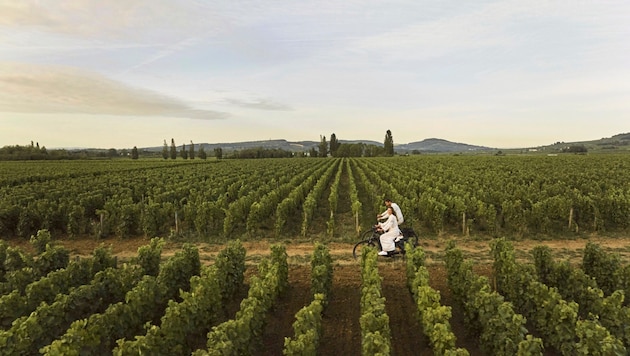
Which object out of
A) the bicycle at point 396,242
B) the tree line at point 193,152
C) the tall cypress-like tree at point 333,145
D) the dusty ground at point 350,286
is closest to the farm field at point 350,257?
the dusty ground at point 350,286

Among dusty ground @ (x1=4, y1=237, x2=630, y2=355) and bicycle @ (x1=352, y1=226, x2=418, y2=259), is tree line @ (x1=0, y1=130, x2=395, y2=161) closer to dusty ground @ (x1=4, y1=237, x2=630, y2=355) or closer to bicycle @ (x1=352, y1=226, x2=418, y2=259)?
dusty ground @ (x1=4, y1=237, x2=630, y2=355)

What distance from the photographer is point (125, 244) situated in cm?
1725

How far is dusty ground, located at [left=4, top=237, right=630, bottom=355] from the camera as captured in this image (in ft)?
27.0

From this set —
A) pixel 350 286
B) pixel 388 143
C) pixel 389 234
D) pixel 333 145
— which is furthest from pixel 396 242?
pixel 333 145

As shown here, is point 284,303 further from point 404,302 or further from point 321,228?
point 321,228

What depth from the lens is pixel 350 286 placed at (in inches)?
440

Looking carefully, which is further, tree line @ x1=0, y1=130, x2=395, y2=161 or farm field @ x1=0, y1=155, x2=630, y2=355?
tree line @ x1=0, y1=130, x2=395, y2=161

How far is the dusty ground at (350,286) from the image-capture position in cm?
823

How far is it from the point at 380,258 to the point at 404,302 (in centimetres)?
352

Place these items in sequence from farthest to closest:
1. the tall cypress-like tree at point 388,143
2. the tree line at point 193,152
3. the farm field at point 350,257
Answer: the tall cypress-like tree at point 388,143 → the tree line at point 193,152 → the farm field at point 350,257

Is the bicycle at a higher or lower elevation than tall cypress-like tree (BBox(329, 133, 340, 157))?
lower

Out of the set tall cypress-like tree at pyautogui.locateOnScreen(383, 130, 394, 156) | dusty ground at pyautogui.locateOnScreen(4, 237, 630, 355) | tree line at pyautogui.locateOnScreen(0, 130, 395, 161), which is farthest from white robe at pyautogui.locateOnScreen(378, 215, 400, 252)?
tall cypress-like tree at pyautogui.locateOnScreen(383, 130, 394, 156)

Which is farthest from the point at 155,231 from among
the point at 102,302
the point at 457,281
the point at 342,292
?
the point at 457,281

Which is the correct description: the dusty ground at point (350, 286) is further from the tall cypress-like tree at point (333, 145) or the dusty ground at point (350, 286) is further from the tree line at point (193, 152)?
the tall cypress-like tree at point (333, 145)
